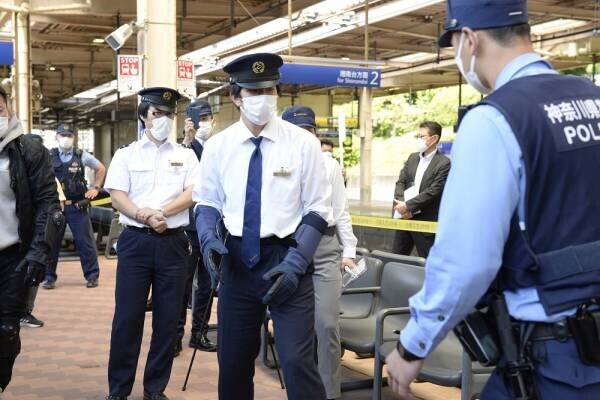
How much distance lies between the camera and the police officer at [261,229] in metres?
3.57

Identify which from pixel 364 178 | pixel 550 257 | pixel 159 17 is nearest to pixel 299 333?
pixel 550 257

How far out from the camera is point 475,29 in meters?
A: 2.12

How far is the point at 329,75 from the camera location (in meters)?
12.8

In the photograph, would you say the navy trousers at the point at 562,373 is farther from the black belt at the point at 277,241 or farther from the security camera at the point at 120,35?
the security camera at the point at 120,35

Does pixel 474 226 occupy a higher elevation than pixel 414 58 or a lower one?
lower

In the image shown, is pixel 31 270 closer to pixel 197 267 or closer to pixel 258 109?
pixel 258 109

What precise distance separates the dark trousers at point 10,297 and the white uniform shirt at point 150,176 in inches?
31.4

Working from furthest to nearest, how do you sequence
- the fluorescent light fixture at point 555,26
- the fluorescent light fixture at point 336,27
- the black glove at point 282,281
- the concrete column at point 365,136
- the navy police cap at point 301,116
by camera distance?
the concrete column at point 365,136 < the fluorescent light fixture at point 555,26 < the fluorescent light fixture at point 336,27 < the navy police cap at point 301,116 < the black glove at point 282,281

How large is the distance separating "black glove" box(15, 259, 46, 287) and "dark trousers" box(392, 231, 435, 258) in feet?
14.3

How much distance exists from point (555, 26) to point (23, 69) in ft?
37.5

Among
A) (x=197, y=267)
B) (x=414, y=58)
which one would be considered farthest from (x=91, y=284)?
(x=414, y=58)

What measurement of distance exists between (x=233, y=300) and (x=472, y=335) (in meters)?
1.69

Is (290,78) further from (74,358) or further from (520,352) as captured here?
(520,352)

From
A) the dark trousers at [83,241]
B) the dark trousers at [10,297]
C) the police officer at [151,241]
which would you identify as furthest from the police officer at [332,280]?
the dark trousers at [83,241]
